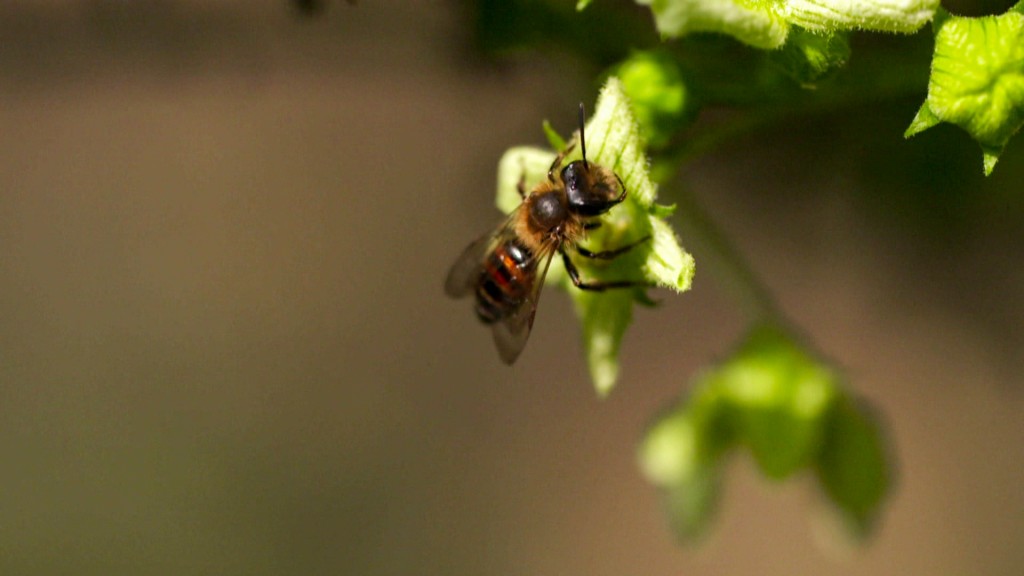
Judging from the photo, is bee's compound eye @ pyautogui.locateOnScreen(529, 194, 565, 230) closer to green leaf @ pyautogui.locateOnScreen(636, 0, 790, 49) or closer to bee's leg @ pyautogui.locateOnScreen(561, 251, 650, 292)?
bee's leg @ pyautogui.locateOnScreen(561, 251, 650, 292)

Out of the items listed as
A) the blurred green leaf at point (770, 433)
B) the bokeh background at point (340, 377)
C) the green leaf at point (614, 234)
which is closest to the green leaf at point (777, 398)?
the blurred green leaf at point (770, 433)

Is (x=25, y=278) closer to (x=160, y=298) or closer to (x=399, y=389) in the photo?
(x=160, y=298)

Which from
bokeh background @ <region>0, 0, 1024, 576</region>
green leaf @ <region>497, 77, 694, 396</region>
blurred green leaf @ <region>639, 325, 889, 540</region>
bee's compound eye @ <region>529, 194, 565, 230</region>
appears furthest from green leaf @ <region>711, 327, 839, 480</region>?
bokeh background @ <region>0, 0, 1024, 576</region>

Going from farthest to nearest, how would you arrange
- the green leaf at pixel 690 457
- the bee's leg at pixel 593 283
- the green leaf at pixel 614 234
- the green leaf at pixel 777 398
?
the green leaf at pixel 690 457
the green leaf at pixel 777 398
the bee's leg at pixel 593 283
the green leaf at pixel 614 234

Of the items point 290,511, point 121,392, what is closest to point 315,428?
point 290,511

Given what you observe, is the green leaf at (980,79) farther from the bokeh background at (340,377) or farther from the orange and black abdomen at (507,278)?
the bokeh background at (340,377)

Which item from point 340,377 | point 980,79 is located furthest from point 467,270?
point 340,377

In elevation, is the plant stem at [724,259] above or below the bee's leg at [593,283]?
below

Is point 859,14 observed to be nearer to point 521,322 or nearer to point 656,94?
point 656,94
